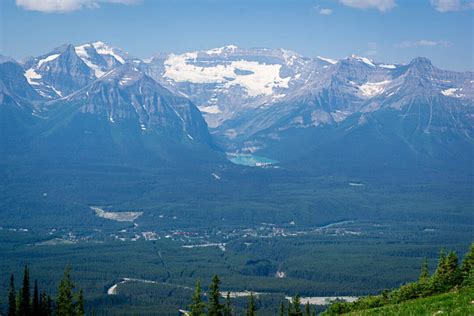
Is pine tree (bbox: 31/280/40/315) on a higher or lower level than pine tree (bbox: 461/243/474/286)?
lower

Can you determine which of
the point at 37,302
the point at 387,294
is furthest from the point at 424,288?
the point at 37,302

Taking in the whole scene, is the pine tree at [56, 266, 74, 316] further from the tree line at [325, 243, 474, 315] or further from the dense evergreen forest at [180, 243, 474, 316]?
the tree line at [325, 243, 474, 315]

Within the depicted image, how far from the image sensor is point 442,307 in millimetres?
36125

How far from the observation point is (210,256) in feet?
564

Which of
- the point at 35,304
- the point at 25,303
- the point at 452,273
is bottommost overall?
the point at 35,304

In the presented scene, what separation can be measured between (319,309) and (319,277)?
32457mm

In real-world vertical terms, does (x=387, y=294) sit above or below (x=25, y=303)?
above

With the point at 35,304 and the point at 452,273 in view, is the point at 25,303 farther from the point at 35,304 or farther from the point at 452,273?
the point at 452,273

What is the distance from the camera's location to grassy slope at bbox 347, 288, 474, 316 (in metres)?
34.5

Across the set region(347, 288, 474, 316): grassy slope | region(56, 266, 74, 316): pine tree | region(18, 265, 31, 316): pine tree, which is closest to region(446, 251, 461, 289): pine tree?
region(347, 288, 474, 316): grassy slope

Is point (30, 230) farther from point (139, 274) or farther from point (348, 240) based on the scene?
point (348, 240)

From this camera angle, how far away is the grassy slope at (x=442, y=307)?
34469mm

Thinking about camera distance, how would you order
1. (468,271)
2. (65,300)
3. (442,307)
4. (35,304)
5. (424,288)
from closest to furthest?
(442,307)
(468,271)
(424,288)
(35,304)
(65,300)

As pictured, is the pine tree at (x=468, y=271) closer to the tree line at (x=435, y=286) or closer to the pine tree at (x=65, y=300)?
the tree line at (x=435, y=286)
